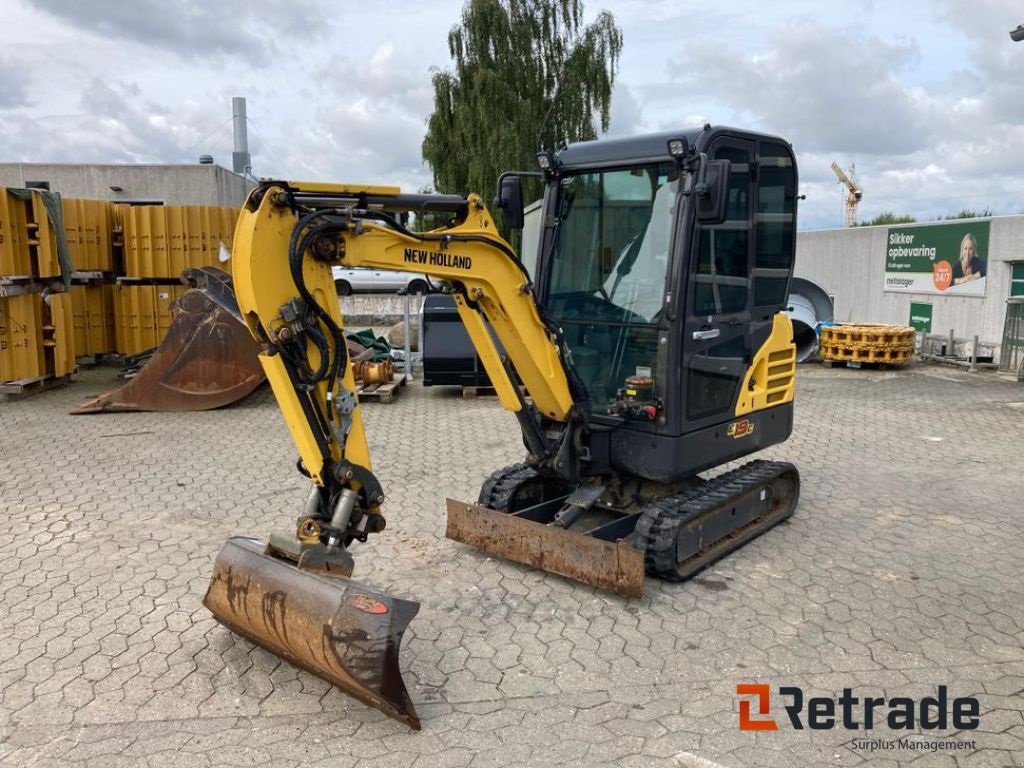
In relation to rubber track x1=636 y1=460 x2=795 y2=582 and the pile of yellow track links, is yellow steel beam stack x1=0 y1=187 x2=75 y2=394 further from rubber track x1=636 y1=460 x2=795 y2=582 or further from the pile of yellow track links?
the pile of yellow track links

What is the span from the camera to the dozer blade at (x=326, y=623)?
11.6ft

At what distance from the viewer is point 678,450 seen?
513cm

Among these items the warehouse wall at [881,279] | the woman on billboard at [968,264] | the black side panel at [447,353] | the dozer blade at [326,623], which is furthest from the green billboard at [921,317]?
the dozer blade at [326,623]

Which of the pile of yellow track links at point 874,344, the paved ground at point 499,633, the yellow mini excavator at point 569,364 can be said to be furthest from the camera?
the pile of yellow track links at point 874,344

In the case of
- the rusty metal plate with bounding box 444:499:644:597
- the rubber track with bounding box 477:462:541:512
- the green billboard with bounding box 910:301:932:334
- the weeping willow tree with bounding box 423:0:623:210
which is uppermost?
the weeping willow tree with bounding box 423:0:623:210

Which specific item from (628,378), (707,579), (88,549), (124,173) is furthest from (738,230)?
(124,173)

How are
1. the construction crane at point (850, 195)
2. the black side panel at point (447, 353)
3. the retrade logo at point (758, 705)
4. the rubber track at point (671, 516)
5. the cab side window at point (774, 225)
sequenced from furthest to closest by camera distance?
the construction crane at point (850, 195) < the black side panel at point (447, 353) < the cab side window at point (774, 225) < the rubber track at point (671, 516) < the retrade logo at point (758, 705)

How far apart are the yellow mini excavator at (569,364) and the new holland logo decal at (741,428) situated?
0.05 ft

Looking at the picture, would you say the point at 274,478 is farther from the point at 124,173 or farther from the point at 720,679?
the point at 124,173

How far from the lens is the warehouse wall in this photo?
13703 millimetres

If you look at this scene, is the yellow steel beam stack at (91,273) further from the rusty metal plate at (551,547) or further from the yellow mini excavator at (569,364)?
the rusty metal plate at (551,547)

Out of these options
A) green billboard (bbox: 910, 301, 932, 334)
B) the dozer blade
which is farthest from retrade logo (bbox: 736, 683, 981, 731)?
green billboard (bbox: 910, 301, 932, 334)

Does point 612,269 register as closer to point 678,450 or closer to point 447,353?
point 678,450

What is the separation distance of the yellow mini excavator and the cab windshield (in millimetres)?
13
